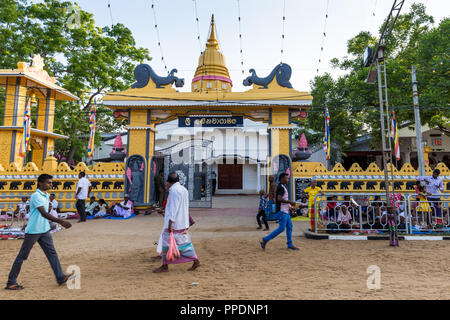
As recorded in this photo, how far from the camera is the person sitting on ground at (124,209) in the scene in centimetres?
1084

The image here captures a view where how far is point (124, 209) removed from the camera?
11.0 m

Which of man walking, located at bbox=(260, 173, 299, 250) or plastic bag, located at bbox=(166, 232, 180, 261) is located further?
man walking, located at bbox=(260, 173, 299, 250)

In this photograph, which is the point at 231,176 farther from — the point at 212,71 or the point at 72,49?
the point at 72,49

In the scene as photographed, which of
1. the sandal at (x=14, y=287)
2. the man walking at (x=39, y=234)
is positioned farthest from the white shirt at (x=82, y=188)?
the sandal at (x=14, y=287)

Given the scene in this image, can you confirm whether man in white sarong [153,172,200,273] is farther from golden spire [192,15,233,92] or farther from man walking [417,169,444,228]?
golden spire [192,15,233,92]

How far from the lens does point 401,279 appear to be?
4016 mm

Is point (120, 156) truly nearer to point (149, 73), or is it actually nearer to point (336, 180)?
point (149, 73)

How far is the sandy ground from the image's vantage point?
3.52 m

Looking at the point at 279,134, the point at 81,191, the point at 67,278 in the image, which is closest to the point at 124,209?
the point at 81,191

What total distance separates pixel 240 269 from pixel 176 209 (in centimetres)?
145

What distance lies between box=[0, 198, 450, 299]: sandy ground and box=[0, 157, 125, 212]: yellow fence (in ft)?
14.8

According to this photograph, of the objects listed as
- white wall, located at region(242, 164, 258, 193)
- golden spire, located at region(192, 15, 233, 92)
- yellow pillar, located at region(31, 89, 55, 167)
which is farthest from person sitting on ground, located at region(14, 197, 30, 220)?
white wall, located at region(242, 164, 258, 193)
